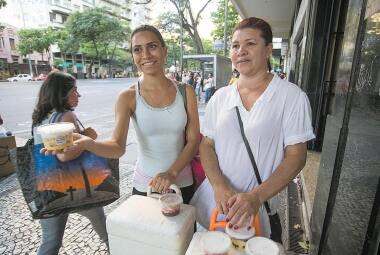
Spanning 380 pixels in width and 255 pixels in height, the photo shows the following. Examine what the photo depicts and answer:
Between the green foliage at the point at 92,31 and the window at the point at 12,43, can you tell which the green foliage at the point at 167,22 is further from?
the window at the point at 12,43

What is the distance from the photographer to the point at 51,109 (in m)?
2.08

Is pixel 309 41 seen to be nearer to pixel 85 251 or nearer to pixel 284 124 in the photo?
pixel 284 124

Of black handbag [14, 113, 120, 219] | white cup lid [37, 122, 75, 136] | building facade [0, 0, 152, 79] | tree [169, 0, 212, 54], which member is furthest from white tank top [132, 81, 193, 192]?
building facade [0, 0, 152, 79]

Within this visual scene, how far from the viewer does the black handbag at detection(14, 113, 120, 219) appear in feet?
5.97

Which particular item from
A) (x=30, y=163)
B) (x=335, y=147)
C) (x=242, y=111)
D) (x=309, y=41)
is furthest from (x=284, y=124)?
(x=309, y=41)

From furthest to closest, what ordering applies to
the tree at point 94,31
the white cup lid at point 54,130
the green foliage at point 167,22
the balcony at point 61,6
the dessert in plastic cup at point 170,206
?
the balcony at point 61,6
the tree at point 94,31
the green foliage at point 167,22
the white cup lid at point 54,130
the dessert in plastic cup at point 170,206

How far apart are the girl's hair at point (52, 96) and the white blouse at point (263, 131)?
48.2 inches

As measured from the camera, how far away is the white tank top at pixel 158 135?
1.82 m

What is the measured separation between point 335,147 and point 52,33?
43.8 meters

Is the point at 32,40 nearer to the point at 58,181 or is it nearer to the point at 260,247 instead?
the point at 58,181

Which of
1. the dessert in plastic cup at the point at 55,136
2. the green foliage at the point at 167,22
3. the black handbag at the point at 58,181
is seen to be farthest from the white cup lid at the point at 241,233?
the green foliage at the point at 167,22

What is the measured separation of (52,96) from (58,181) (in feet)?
2.14

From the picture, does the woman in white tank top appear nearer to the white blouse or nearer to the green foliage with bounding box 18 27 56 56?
the white blouse

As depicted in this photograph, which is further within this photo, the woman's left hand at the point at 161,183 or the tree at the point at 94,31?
the tree at the point at 94,31
